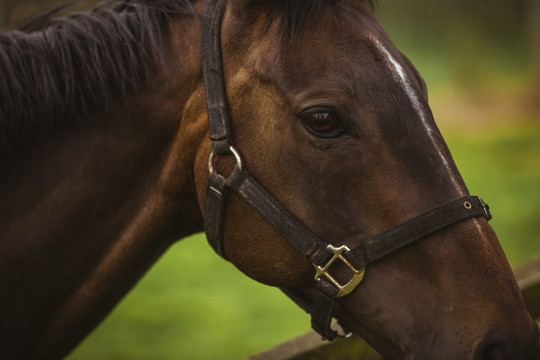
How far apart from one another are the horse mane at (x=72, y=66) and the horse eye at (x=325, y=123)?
0.69 m

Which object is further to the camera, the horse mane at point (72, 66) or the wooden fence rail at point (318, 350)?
the wooden fence rail at point (318, 350)

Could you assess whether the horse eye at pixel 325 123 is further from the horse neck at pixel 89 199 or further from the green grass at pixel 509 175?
the green grass at pixel 509 175

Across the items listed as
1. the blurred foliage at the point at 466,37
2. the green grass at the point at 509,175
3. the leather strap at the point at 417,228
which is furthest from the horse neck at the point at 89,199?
the blurred foliage at the point at 466,37

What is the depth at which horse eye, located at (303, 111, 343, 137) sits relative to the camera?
5.32ft

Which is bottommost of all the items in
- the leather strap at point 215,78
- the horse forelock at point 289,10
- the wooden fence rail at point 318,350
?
the wooden fence rail at point 318,350

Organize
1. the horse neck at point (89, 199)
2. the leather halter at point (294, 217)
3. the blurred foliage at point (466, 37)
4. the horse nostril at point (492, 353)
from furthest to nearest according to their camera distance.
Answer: the blurred foliage at point (466, 37) → the horse neck at point (89, 199) → the leather halter at point (294, 217) → the horse nostril at point (492, 353)

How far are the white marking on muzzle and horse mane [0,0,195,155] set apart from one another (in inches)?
31.0

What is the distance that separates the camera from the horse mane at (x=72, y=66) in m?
1.81

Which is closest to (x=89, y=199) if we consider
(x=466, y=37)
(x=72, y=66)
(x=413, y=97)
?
(x=72, y=66)

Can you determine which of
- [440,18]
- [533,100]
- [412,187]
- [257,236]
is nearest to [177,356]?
[257,236]

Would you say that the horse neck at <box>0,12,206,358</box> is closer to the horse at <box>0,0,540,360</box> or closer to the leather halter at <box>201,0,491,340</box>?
the horse at <box>0,0,540,360</box>

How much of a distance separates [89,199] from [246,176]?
0.63 m

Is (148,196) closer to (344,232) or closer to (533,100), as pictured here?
(344,232)

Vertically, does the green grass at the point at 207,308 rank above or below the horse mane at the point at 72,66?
below
